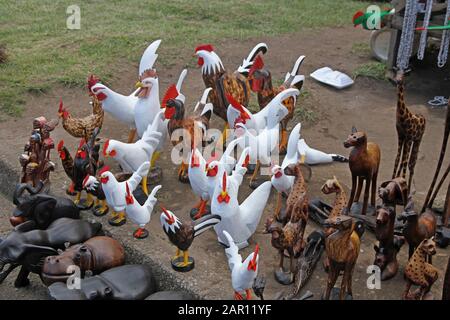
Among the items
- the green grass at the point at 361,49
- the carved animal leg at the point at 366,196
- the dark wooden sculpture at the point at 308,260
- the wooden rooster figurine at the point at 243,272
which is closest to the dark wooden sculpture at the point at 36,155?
the wooden rooster figurine at the point at 243,272

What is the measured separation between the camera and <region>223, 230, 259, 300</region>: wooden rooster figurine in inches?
118

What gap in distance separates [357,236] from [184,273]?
3.55ft

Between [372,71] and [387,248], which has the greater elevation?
[372,71]

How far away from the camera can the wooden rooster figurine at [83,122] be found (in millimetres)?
4621

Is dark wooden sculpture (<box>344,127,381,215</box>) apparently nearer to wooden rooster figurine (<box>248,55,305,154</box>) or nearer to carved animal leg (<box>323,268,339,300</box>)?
carved animal leg (<box>323,268,339,300</box>)

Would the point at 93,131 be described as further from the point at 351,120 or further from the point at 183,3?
the point at 183,3

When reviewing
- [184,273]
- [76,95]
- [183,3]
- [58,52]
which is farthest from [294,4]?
[184,273]

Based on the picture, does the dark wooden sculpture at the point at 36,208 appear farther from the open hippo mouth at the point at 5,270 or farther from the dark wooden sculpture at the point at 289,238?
the dark wooden sculpture at the point at 289,238

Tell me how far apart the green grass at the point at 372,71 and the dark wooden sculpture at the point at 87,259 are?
4384 mm

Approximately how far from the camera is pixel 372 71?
7203mm

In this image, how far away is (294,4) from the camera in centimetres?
1038

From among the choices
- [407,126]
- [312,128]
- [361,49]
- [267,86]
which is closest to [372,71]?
[361,49]

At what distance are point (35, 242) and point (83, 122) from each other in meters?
1.32

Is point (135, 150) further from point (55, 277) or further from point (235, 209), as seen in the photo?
point (55, 277)
